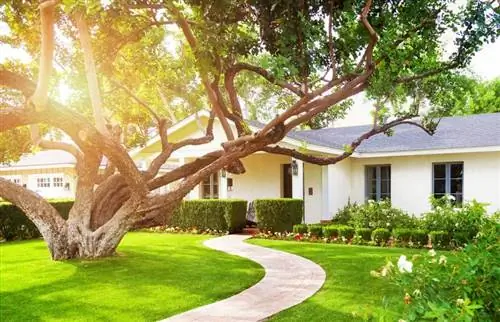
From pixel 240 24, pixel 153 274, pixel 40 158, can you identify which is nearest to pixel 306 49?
pixel 240 24

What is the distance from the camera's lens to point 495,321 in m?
2.96

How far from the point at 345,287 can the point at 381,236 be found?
6206mm

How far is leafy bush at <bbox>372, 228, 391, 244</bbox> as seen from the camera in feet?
47.1

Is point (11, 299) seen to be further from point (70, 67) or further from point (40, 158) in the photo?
point (40, 158)

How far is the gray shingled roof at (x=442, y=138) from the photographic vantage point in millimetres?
17578

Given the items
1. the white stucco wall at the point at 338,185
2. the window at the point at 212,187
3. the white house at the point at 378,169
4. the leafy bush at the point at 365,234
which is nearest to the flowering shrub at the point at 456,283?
the leafy bush at the point at 365,234

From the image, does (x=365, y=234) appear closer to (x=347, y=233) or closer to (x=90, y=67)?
(x=347, y=233)

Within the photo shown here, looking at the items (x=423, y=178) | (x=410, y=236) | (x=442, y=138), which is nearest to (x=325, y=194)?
(x=423, y=178)

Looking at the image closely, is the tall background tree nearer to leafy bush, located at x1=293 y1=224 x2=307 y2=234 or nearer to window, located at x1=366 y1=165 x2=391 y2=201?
leafy bush, located at x1=293 y1=224 x2=307 y2=234

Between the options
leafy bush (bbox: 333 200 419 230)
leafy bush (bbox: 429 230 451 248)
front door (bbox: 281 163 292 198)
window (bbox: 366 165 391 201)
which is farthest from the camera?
front door (bbox: 281 163 292 198)

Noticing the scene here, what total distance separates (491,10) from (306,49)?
316 cm

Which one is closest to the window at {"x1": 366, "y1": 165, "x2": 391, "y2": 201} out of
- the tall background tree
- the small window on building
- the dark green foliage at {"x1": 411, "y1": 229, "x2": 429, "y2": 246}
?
the tall background tree

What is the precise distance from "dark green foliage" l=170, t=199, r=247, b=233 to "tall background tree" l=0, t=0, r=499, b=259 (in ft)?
15.1

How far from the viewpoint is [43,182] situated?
2956 centimetres
